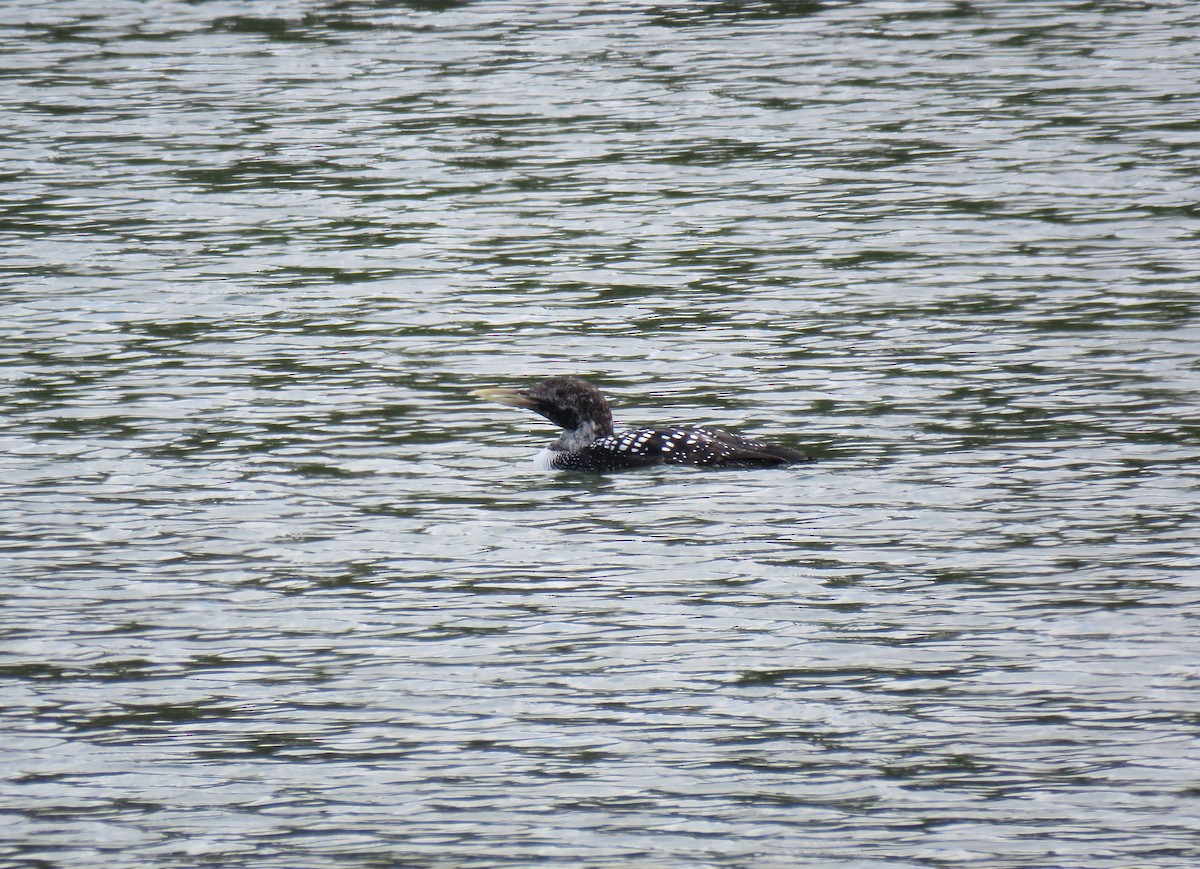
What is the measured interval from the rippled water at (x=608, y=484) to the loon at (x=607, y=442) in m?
0.29

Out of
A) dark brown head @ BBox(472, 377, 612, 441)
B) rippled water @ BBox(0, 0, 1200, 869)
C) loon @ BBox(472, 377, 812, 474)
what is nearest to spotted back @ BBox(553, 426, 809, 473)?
loon @ BBox(472, 377, 812, 474)

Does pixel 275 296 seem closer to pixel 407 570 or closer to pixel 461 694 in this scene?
pixel 407 570

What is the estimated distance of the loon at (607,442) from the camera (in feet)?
45.0

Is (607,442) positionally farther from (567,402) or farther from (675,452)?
(675,452)

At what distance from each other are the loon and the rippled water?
0.29 metres

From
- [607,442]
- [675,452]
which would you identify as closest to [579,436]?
[607,442]

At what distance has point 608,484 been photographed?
548 inches

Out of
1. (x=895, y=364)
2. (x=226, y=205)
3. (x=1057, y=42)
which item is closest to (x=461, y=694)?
(x=895, y=364)

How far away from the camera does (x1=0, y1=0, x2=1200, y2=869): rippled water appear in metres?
8.86

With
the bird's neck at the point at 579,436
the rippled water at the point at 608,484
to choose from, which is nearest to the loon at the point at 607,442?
the bird's neck at the point at 579,436

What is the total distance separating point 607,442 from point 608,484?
347mm

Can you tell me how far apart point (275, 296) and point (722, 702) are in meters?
10.5

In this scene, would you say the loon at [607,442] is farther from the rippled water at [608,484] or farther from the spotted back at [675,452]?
the rippled water at [608,484]

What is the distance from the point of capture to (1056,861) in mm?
8086
